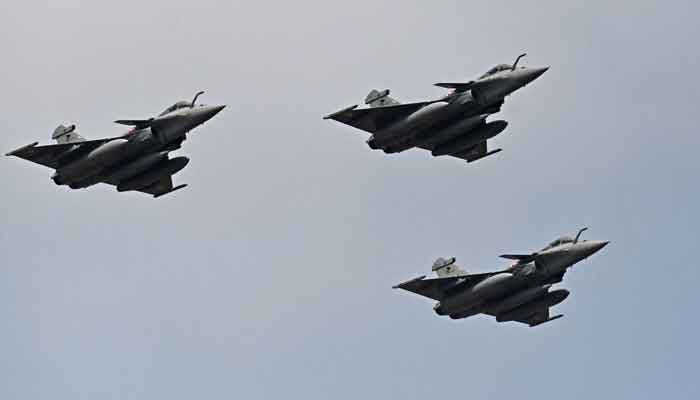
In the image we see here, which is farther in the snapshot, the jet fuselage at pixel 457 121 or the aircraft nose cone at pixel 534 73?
the jet fuselage at pixel 457 121

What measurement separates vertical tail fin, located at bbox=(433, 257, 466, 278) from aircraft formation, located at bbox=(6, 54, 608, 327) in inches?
108

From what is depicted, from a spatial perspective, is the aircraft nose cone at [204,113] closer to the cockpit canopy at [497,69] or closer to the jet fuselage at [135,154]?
the jet fuselage at [135,154]

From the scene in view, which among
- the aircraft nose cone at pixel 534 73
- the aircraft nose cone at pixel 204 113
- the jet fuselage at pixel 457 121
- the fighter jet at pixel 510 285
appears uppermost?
Result: the aircraft nose cone at pixel 204 113

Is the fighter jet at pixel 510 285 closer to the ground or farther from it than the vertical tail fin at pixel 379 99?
closer to the ground

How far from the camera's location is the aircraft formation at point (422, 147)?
8850cm

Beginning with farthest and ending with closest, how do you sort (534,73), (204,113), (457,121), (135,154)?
1. (457,121)
2. (135,154)
3. (534,73)
4. (204,113)

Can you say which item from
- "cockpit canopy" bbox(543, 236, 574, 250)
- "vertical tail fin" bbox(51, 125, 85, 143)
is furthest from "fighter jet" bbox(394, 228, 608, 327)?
"vertical tail fin" bbox(51, 125, 85, 143)

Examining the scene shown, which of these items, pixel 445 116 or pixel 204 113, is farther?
pixel 445 116

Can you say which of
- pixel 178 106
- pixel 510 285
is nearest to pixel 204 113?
pixel 178 106

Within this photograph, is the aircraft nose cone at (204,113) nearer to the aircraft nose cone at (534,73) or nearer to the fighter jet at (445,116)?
the fighter jet at (445,116)

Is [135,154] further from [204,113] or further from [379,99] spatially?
[379,99]

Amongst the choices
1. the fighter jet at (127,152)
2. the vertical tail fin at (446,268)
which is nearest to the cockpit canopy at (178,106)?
the fighter jet at (127,152)

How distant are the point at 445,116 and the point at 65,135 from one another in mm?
18841

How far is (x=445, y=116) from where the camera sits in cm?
8975
